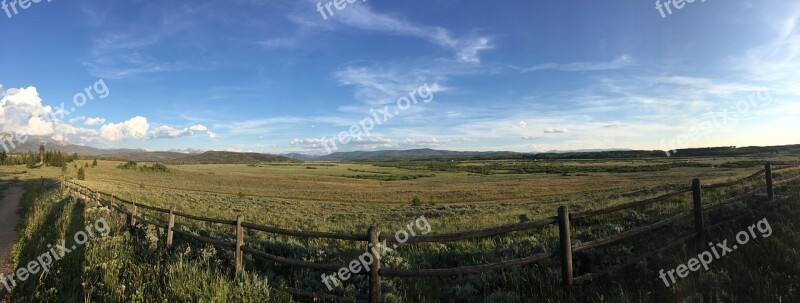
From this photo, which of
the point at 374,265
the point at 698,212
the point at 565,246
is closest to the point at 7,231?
the point at 374,265

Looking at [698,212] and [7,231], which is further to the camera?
[7,231]

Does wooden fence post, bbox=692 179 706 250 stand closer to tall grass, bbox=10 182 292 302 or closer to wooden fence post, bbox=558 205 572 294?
wooden fence post, bbox=558 205 572 294

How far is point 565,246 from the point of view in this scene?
19.4ft

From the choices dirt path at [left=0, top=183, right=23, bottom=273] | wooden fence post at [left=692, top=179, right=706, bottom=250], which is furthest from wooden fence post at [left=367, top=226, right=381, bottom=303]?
dirt path at [left=0, top=183, right=23, bottom=273]

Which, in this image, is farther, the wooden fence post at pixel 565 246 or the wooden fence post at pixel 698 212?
the wooden fence post at pixel 698 212

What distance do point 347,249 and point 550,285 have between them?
620cm

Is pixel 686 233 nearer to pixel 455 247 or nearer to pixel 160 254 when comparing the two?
pixel 455 247

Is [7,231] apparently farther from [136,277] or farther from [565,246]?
[565,246]

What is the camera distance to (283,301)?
6.01m

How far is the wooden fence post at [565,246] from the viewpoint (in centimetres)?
584

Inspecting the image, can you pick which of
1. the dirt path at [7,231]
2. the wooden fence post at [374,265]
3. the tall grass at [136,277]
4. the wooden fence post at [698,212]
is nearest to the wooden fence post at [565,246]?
the wooden fence post at [374,265]

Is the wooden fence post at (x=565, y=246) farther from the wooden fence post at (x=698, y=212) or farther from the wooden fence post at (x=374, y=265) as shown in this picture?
the wooden fence post at (x=698, y=212)

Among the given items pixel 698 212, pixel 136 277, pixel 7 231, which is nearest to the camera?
pixel 136 277

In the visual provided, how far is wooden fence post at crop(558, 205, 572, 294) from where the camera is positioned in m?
5.84
